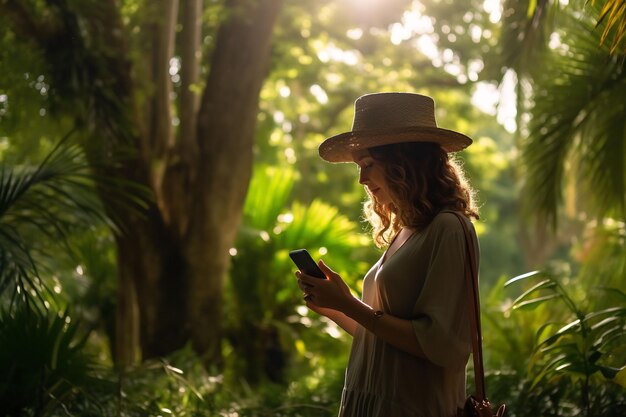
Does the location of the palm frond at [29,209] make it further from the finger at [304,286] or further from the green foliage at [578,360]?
the green foliage at [578,360]

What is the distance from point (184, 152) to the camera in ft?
23.8

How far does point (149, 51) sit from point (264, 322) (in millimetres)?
3102

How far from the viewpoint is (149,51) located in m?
7.67

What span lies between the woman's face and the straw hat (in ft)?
0.22

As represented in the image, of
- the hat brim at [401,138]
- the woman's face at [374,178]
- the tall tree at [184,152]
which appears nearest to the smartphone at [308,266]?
the woman's face at [374,178]

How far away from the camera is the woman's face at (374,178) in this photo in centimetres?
276

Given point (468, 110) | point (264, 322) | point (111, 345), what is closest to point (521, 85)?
→ point (264, 322)

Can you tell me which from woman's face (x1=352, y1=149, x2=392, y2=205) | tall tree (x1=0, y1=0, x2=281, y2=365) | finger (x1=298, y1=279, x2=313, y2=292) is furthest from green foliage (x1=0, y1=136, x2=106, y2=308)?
woman's face (x1=352, y1=149, x2=392, y2=205)

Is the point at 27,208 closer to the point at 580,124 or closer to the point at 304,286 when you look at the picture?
the point at 304,286

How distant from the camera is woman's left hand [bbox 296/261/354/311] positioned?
259cm

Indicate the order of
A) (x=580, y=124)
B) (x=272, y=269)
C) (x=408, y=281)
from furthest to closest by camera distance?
(x=272, y=269)
(x=580, y=124)
(x=408, y=281)

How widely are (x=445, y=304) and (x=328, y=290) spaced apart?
0.34 metres

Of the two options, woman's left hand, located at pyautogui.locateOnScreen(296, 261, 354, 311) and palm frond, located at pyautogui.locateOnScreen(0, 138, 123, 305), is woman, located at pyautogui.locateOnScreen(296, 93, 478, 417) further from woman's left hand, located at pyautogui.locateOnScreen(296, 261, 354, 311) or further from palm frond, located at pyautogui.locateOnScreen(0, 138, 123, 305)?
palm frond, located at pyautogui.locateOnScreen(0, 138, 123, 305)

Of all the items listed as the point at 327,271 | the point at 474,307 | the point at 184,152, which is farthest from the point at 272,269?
the point at 474,307
